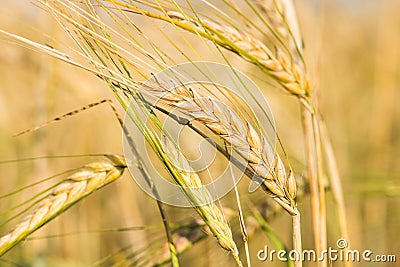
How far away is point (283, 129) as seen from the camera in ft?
6.69

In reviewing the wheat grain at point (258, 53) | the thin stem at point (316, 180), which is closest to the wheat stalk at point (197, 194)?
the wheat grain at point (258, 53)

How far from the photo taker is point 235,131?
591 millimetres

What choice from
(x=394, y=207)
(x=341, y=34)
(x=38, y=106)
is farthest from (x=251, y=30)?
(x=341, y=34)

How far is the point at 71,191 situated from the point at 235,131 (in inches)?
10.0

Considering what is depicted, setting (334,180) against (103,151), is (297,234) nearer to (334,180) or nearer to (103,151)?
(334,180)

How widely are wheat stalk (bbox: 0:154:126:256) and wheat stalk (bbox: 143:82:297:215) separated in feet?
0.58

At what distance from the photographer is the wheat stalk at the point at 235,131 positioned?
0.58 metres

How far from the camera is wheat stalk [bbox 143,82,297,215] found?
0.58 metres

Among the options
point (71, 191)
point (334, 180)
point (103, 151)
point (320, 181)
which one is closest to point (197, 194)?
point (71, 191)

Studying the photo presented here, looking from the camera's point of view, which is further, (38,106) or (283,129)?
(283,129)

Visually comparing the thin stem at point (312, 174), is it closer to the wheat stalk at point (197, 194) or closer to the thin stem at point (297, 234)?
the thin stem at point (297, 234)

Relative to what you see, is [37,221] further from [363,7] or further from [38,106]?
[363,7]

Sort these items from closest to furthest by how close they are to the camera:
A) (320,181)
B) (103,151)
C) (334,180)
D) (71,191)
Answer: (71,191)
(320,181)
(334,180)
(103,151)

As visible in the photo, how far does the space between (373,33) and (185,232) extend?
5289 millimetres
